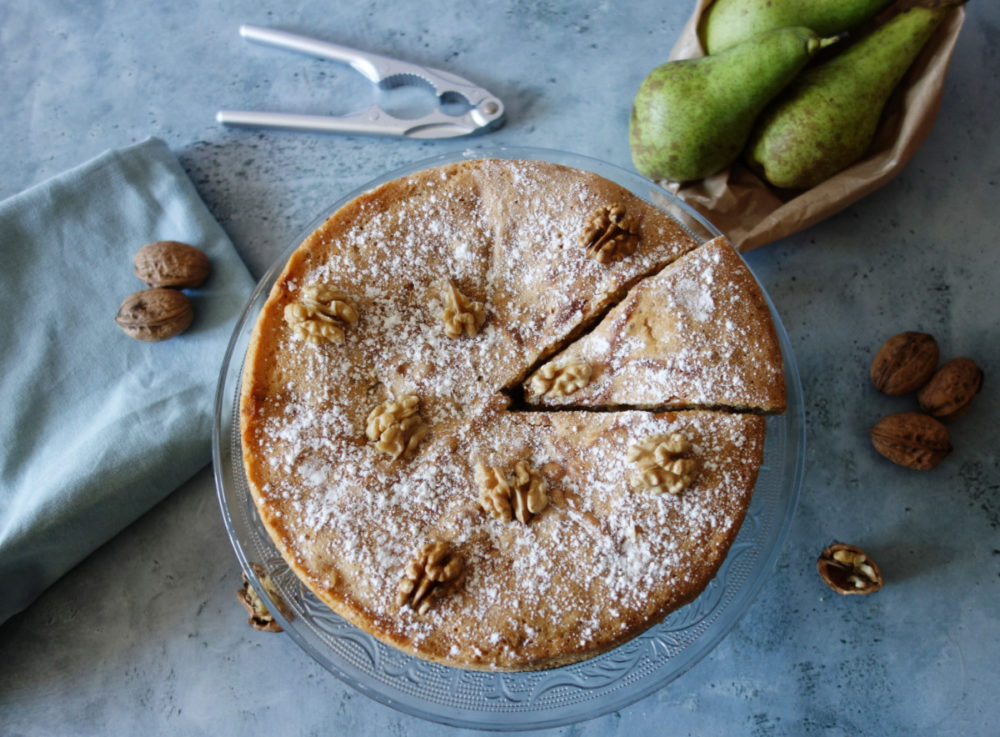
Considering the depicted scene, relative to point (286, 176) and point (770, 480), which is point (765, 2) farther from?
point (286, 176)

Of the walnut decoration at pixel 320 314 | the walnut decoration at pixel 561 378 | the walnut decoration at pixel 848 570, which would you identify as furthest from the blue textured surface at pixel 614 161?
the walnut decoration at pixel 561 378

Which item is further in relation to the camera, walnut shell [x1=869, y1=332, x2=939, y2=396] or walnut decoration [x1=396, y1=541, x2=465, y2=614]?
walnut shell [x1=869, y1=332, x2=939, y2=396]

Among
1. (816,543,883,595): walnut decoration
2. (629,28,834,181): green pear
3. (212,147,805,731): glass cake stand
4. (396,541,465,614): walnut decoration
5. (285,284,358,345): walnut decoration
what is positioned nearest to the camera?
(396,541,465,614): walnut decoration

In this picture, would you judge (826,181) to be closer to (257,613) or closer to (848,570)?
(848,570)

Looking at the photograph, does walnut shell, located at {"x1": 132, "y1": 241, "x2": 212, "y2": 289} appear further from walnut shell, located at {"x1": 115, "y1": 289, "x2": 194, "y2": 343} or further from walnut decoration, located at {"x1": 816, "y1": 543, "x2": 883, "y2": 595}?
walnut decoration, located at {"x1": 816, "y1": 543, "x2": 883, "y2": 595}

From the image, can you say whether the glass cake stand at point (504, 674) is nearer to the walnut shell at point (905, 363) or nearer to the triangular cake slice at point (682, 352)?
the triangular cake slice at point (682, 352)

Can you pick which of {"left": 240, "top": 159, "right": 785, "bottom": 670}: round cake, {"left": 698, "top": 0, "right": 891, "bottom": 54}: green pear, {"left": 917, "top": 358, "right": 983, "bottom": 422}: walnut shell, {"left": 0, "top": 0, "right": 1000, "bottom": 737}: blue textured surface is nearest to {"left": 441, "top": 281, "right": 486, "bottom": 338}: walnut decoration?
→ {"left": 240, "top": 159, "right": 785, "bottom": 670}: round cake

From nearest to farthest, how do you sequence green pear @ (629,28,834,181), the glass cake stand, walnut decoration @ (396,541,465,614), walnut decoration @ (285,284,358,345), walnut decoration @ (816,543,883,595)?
walnut decoration @ (396,541,465,614)
walnut decoration @ (285,284,358,345)
the glass cake stand
green pear @ (629,28,834,181)
walnut decoration @ (816,543,883,595)
